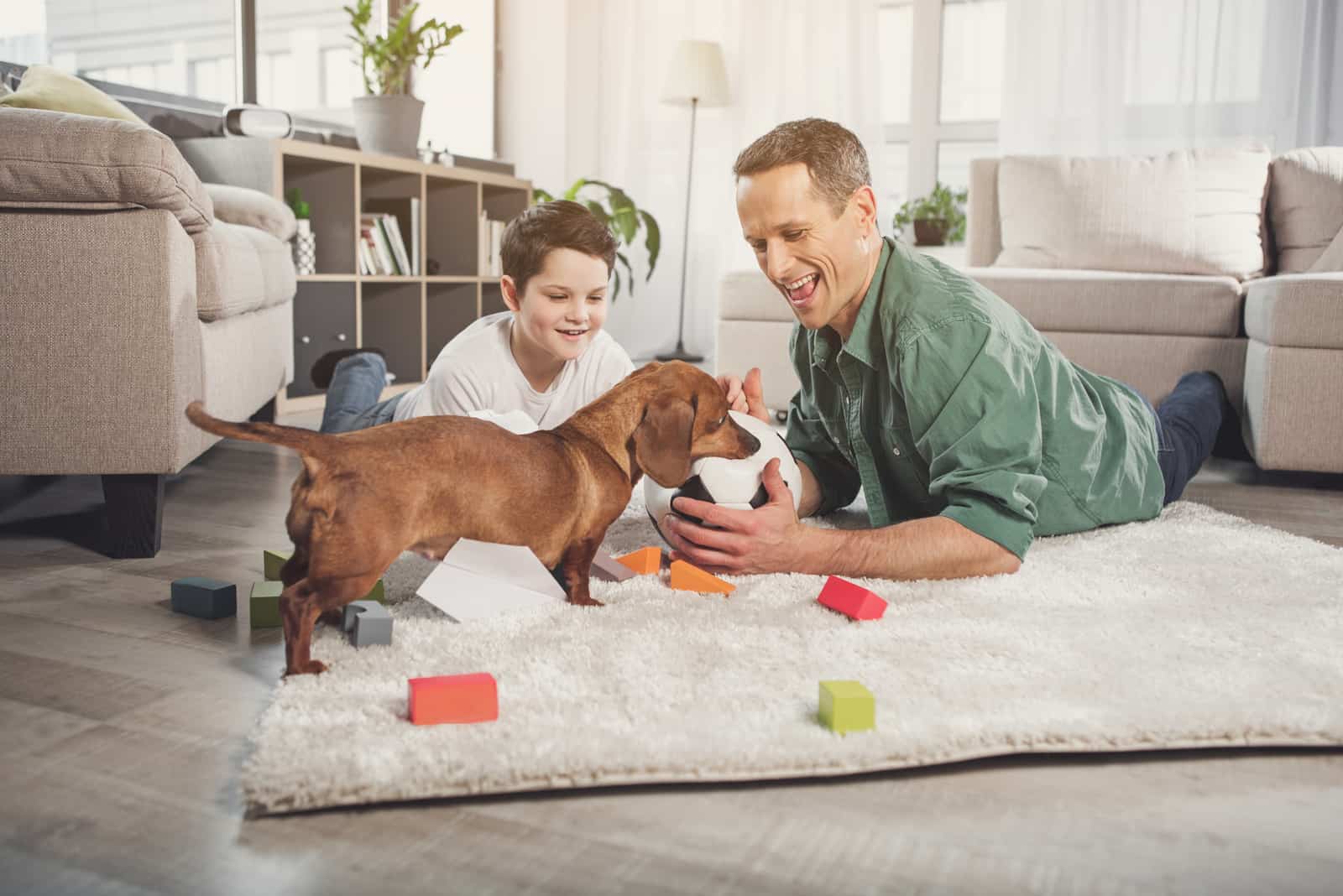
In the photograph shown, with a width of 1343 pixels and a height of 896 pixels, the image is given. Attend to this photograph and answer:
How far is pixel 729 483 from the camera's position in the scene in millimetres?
1814

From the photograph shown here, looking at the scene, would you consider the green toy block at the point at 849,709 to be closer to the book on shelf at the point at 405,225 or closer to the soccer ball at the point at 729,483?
the soccer ball at the point at 729,483

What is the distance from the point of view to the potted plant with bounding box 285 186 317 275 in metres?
4.29

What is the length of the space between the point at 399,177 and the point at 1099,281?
3.20m

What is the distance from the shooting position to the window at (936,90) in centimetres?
621

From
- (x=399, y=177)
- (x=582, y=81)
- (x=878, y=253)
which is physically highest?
(x=582, y=81)

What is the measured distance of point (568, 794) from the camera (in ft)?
3.52

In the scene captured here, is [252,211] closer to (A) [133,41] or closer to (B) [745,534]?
(A) [133,41]

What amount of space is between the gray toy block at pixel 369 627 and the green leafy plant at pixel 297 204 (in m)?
3.33

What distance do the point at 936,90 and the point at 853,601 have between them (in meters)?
5.46

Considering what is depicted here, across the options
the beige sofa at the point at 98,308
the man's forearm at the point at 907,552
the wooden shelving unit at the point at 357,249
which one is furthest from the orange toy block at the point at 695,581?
the wooden shelving unit at the point at 357,249

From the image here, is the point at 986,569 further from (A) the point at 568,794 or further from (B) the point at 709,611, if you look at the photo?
(A) the point at 568,794

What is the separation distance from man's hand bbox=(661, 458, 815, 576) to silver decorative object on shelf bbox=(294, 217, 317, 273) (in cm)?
302

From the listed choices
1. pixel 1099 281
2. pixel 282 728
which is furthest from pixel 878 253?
pixel 1099 281

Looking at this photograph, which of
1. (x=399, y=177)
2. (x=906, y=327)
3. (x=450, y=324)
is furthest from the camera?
(x=450, y=324)
